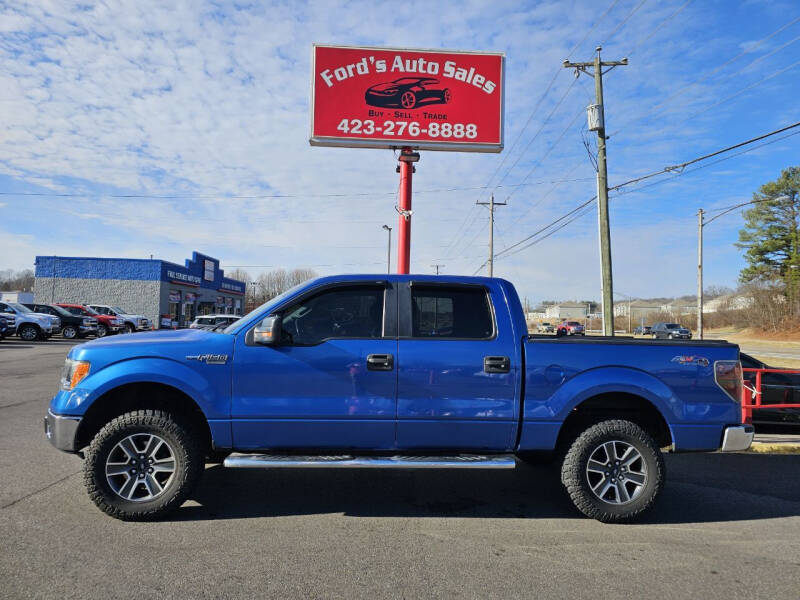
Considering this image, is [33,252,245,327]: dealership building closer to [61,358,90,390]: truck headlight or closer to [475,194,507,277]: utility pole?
[475,194,507,277]: utility pole

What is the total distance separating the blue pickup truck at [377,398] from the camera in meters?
4.00

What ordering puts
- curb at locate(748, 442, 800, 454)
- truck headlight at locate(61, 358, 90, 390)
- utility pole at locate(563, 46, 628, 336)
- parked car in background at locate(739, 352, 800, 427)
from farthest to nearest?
utility pole at locate(563, 46, 628, 336) < parked car in background at locate(739, 352, 800, 427) < curb at locate(748, 442, 800, 454) < truck headlight at locate(61, 358, 90, 390)

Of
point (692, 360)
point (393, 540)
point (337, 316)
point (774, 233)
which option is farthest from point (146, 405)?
point (774, 233)

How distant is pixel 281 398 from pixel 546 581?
2.21m

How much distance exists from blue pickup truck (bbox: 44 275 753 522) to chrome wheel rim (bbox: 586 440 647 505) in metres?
0.01

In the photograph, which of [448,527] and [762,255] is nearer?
[448,527]

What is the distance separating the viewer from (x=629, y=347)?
4285mm

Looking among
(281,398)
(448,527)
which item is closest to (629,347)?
(448,527)

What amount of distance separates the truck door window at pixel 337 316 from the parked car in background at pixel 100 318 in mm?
27707

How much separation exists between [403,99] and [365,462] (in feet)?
33.8

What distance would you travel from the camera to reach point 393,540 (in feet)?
12.3

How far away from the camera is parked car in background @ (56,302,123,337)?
1087 inches

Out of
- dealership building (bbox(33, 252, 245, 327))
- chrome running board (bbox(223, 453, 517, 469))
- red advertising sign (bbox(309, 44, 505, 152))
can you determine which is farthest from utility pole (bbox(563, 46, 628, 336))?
dealership building (bbox(33, 252, 245, 327))

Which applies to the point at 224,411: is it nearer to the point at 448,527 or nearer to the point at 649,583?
the point at 448,527
